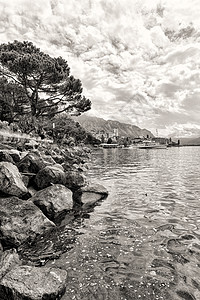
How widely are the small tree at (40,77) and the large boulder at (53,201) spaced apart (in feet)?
92.3

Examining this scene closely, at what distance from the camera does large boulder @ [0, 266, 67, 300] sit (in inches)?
158

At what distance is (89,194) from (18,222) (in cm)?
552

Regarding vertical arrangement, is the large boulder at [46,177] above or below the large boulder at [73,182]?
above

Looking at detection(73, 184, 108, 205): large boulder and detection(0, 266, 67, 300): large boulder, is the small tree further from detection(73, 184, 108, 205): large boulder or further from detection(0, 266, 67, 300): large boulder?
detection(0, 266, 67, 300): large boulder

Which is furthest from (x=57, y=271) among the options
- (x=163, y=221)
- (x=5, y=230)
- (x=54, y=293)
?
(x=163, y=221)

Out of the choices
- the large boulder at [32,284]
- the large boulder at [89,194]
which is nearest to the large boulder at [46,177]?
the large boulder at [89,194]

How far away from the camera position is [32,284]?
13.8ft

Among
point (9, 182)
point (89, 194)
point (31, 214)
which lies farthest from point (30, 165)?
point (31, 214)

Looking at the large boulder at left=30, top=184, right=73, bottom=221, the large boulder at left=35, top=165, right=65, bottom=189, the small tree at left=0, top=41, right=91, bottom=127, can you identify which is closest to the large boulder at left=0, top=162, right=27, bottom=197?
the large boulder at left=30, top=184, right=73, bottom=221

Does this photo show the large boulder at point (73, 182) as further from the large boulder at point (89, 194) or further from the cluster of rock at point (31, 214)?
the large boulder at point (89, 194)

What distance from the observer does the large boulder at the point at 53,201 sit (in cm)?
874

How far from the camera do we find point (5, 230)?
256 inches

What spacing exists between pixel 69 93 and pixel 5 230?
35.4m

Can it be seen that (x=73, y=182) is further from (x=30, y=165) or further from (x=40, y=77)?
(x=40, y=77)
